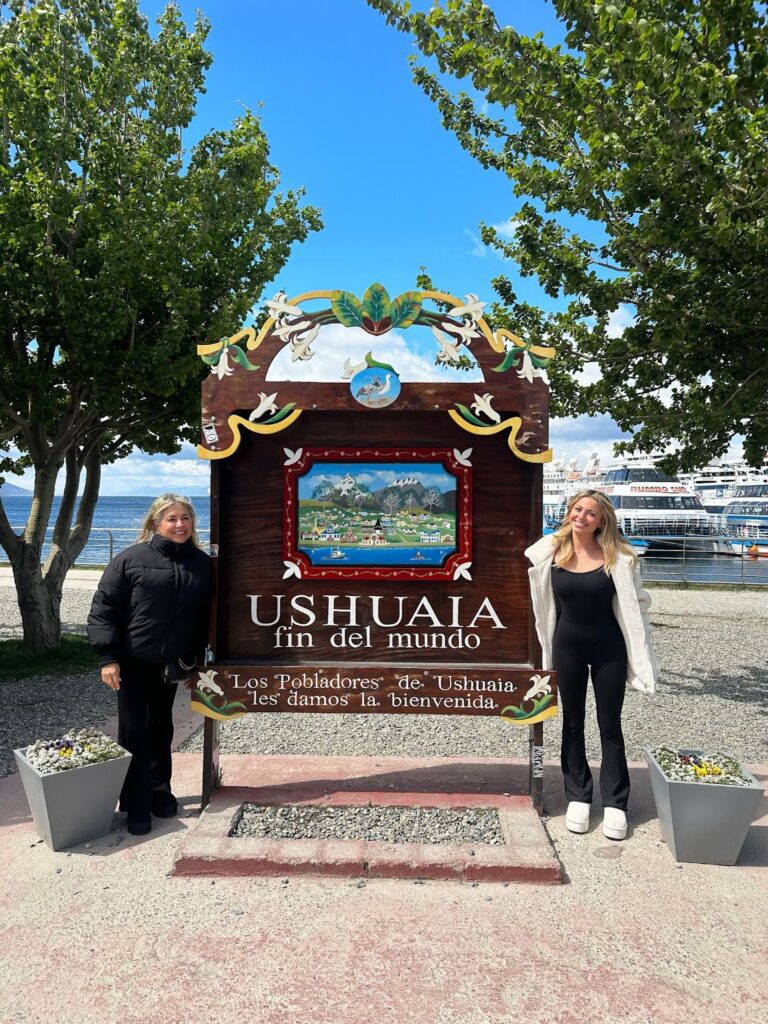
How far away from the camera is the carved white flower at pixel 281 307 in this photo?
396cm

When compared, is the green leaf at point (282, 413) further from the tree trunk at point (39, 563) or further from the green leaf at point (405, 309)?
the tree trunk at point (39, 563)

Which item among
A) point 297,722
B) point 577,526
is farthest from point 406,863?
point 297,722

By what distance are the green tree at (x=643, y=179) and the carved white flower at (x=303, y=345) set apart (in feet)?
8.23

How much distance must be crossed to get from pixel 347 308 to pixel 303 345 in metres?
0.33

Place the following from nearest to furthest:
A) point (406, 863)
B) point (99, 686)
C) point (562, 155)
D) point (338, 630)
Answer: point (406, 863) → point (338, 630) → point (562, 155) → point (99, 686)

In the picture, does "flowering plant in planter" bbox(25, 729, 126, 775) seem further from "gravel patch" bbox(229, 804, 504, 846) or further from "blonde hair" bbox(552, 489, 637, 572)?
"blonde hair" bbox(552, 489, 637, 572)

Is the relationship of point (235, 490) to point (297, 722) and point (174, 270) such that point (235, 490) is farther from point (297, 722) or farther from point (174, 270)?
point (174, 270)

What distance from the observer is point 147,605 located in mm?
3783

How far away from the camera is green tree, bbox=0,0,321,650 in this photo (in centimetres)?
676

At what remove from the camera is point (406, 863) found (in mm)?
3338

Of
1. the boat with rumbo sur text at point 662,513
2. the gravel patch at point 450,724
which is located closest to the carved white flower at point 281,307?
the gravel patch at point 450,724

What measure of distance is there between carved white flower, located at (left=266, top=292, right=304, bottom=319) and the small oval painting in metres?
0.52

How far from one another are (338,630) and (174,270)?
5092 millimetres

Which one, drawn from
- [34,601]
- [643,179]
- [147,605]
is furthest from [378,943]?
[34,601]
